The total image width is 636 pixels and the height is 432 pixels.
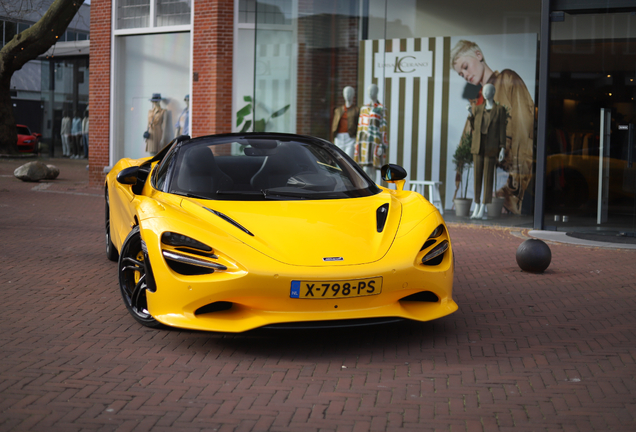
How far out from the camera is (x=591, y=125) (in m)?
11.7

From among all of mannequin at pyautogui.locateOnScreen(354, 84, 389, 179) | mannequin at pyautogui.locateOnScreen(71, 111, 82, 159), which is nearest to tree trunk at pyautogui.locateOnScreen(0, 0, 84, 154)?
mannequin at pyautogui.locateOnScreen(71, 111, 82, 159)

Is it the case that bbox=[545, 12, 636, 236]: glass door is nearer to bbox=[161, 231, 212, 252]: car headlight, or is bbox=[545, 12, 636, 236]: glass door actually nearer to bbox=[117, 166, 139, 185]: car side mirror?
bbox=[117, 166, 139, 185]: car side mirror

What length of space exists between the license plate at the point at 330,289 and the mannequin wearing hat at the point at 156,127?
13.8 metres

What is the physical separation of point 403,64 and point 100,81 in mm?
8168

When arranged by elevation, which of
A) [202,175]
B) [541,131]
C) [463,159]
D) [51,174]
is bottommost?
[51,174]

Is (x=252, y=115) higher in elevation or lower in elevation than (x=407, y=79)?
lower

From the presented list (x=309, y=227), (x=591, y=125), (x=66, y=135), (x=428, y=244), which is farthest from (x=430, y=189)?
(x=66, y=135)

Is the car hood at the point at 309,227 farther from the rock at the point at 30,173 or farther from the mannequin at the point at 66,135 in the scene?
the mannequin at the point at 66,135

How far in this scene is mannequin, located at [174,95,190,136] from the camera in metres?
17.1

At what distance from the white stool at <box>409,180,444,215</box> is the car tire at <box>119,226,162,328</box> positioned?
865 cm

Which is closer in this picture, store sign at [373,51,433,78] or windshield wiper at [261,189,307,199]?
windshield wiper at [261,189,307,199]

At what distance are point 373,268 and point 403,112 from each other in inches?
376

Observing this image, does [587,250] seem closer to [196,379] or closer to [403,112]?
[403,112]

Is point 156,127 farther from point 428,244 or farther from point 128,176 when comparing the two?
point 428,244
